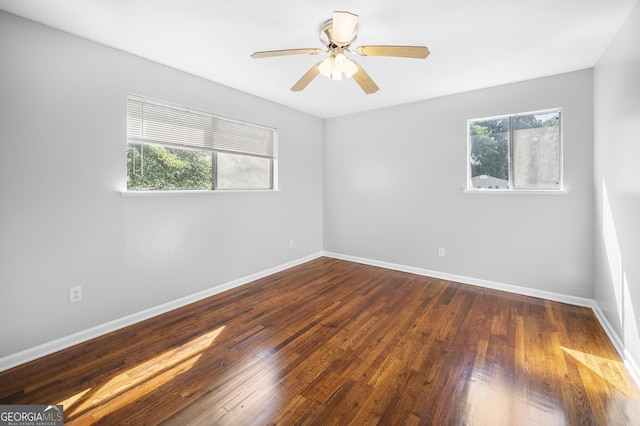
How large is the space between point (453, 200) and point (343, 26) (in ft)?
9.09

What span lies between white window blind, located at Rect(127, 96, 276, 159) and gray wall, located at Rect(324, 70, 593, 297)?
5.37ft

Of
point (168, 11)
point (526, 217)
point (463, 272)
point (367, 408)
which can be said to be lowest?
point (367, 408)

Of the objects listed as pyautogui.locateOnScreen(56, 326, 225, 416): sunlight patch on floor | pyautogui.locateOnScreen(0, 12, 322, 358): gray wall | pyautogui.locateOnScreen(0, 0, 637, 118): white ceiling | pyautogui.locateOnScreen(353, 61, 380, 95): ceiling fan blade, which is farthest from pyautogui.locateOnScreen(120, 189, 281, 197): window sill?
pyautogui.locateOnScreen(353, 61, 380, 95): ceiling fan blade

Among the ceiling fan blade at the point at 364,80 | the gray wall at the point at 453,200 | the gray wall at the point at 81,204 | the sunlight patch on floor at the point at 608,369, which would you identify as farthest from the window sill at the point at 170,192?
the sunlight patch on floor at the point at 608,369

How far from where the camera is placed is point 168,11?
1947 mm

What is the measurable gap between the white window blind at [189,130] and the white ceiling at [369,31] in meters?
0.45

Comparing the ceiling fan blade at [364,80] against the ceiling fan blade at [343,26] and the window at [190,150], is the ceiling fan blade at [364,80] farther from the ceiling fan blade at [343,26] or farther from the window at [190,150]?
the window at [190,150]

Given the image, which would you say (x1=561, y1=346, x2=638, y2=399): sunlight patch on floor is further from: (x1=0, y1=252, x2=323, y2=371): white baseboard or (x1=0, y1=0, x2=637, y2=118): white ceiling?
(x1=0, y1=252, x2=323, y2=371): white baseboard

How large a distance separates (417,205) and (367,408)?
2968 millimetres

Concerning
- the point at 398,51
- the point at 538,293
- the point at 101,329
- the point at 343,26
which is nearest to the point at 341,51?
the point at 343,26

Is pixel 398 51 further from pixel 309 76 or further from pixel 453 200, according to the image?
pixel 453 200

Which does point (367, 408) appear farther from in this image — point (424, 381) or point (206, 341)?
point (206, 341)

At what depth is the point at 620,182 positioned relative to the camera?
2.09 m

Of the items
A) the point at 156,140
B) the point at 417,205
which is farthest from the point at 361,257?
the point at 156,140
